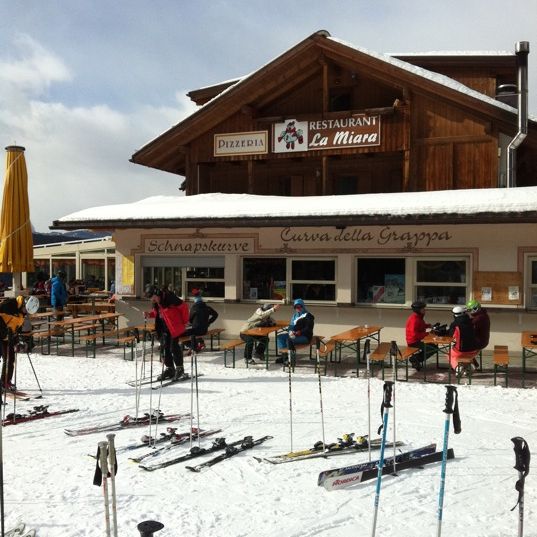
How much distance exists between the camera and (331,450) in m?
5.90

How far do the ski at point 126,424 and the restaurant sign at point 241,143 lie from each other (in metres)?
9.56

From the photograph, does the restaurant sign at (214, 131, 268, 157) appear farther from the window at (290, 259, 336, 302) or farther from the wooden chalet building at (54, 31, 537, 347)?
the window at (290, 259, 336, 302)

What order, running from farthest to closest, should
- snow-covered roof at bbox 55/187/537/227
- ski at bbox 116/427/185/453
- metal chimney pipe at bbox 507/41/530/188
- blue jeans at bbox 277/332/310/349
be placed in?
metal chimney pipe at bbox 507/41/530/188 → snow-covered roof at bbox 55/187/537/227 → blue jeans at bbox 277/332/310/349 → ski at bbox 116/427/185/453

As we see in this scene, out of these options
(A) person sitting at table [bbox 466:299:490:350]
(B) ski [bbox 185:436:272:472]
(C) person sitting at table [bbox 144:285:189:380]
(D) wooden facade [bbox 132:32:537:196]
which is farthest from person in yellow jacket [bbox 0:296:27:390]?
(D) wooden facade [bbox 132:32:537:196]

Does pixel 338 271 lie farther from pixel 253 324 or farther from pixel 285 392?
pixel 285 392

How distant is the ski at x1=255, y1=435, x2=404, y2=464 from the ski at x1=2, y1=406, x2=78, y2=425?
3305mm

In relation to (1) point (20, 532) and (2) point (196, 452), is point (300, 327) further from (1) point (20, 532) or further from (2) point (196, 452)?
(1) point (20, 532)

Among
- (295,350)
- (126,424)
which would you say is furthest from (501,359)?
(126,424)

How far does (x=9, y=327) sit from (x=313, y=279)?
7280 millimetres

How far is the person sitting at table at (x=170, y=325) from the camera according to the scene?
9719mm

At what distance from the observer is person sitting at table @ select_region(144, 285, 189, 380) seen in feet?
31.9

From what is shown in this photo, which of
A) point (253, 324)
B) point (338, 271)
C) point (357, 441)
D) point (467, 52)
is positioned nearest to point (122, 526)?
point (357, 441)

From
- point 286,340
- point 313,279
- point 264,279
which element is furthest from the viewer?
point 264,279

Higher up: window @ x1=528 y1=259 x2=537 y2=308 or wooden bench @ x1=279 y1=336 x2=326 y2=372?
window @ x1=528 y1=259 x2=537 y2=308
